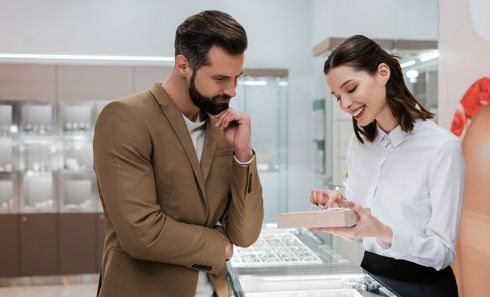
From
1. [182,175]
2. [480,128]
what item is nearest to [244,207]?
[182,175]

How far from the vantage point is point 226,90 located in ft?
5.57

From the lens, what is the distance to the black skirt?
1.95 metres

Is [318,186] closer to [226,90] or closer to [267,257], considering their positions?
[267,257]

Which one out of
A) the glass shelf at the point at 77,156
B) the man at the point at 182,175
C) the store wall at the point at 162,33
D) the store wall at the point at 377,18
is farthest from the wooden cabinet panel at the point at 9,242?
the man at the point at 182,175

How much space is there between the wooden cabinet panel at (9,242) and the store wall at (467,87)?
4979 millimetres

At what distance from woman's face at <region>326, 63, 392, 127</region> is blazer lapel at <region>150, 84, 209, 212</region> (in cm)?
67

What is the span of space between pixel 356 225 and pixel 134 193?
30.8 inches

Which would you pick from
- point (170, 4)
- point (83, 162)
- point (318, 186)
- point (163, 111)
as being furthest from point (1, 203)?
point (163, 111)

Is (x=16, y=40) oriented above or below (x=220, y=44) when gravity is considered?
above

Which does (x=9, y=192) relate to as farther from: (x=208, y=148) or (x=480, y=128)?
(x=480, y=128)

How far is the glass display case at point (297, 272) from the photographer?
1873 mm

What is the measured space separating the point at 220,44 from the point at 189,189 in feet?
1.61

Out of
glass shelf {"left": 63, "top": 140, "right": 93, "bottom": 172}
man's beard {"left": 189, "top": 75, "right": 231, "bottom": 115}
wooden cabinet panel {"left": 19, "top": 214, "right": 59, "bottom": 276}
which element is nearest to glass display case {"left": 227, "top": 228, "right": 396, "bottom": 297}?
man's beard {"left": 189, "top": 75, "right": 231, "bottom": 115}

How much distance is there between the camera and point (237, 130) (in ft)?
5.68
